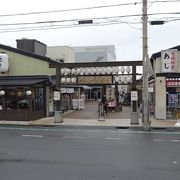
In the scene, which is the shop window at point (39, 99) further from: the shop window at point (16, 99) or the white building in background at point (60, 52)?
the white building in background at point (60, 52)

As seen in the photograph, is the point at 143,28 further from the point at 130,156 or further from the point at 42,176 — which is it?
the point at 42,176

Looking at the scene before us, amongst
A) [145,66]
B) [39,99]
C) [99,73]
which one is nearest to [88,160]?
[145,66]

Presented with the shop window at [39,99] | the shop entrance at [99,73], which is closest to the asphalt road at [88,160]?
the shop entrance at [99,73]

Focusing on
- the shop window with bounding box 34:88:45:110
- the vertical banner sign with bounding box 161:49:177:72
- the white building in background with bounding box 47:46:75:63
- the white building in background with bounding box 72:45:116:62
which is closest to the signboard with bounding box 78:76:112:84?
the vertical banner sign with bounding box 161:49:177:72

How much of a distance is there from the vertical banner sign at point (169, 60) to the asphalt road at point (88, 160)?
12.8 m

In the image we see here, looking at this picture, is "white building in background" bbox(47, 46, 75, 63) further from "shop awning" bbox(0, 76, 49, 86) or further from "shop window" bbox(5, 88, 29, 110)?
"shop window" bbox(5, 88, 29, 110)

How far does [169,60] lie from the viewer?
98.3 ft

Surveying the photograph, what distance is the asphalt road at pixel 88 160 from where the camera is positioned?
33.6ft

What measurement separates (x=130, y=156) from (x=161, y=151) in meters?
1.76

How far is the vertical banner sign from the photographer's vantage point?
97.7ft

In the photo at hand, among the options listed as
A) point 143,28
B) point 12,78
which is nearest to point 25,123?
point 12,78

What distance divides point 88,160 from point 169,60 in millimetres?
18771

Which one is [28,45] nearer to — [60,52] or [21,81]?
[21,81]

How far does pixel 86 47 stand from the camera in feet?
345
